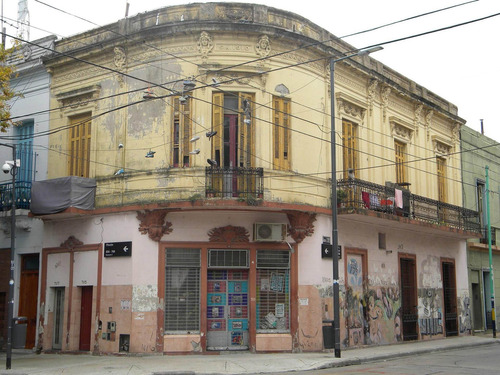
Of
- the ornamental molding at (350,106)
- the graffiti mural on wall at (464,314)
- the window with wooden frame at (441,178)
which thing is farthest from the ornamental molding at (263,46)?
the graffiti mural on wall at (464,314)

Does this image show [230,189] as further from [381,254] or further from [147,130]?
[381,254]

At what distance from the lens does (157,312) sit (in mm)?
18359

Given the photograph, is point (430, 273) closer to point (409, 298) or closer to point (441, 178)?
point (409, 298)

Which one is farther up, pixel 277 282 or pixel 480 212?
pixel 480 212

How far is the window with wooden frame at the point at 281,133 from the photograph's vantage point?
64.1 feet

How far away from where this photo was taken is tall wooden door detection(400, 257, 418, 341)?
24203 millimetres

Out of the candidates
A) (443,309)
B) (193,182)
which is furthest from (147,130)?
(443,309)

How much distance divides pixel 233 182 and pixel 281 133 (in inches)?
95.4

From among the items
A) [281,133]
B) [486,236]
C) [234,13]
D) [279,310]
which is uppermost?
[234,13]

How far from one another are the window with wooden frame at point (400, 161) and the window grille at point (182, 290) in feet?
33.3

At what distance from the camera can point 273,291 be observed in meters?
19.2

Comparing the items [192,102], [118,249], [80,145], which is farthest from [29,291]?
[192,102]

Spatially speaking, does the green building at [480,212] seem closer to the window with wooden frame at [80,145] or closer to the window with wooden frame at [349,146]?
the window with wooden frame at [349,146]

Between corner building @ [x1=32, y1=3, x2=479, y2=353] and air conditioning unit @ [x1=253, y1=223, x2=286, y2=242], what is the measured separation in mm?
45
